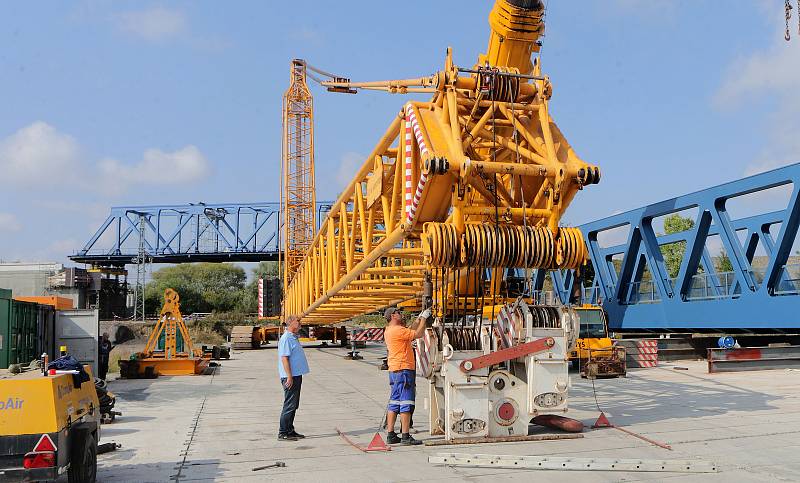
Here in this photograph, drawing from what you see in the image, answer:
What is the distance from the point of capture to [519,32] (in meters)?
10.9

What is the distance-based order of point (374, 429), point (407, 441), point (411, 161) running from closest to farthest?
1. point (407, 441)
2. point (374, 429)
3. point (411, 161)

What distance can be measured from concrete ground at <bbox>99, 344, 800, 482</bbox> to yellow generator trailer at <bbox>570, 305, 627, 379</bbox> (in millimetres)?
857

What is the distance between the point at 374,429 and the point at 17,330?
10684 millimetres

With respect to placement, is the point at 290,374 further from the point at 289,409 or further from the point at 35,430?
the point at 35,430

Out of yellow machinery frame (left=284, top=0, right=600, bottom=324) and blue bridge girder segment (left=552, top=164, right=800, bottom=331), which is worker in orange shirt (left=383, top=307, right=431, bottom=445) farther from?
blue bridge girder segment (left=552, top=164, right=800, bottom=331)

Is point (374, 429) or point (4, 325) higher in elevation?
point (4, 325)

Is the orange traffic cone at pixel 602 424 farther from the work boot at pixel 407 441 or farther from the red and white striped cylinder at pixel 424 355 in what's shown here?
the work boot at pixel 407 441

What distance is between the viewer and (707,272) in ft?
84.9

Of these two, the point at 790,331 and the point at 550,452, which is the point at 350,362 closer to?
the point at 790,331

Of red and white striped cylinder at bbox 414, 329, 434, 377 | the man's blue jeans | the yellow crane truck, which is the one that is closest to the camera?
the yellow crane truck

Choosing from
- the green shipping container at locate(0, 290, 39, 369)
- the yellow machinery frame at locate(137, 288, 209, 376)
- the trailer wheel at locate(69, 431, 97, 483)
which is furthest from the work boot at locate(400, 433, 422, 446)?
the yellow machinery frame at locate(137, 288, 209, 376)

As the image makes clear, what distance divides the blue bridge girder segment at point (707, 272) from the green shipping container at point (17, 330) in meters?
17.0

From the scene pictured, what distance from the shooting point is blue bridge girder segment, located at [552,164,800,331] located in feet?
66.0

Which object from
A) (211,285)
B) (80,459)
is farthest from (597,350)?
(211,285)
